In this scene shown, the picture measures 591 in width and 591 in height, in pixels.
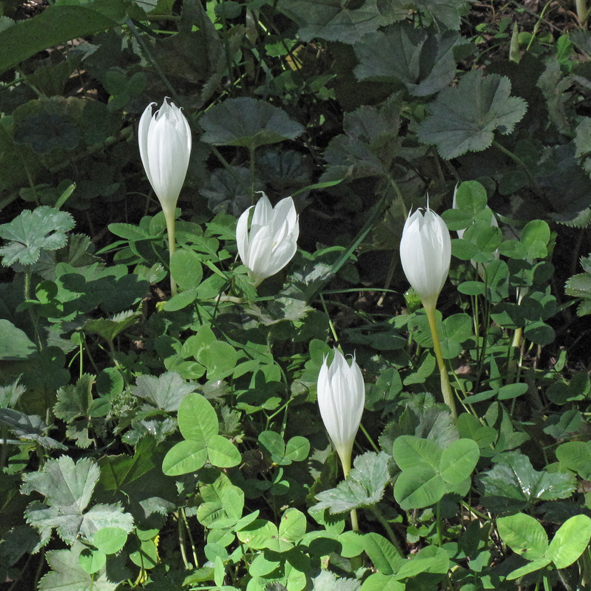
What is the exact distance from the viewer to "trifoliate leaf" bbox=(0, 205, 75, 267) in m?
1.42

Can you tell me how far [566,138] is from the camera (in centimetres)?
183

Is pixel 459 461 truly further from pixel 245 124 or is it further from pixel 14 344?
pixel 245 124

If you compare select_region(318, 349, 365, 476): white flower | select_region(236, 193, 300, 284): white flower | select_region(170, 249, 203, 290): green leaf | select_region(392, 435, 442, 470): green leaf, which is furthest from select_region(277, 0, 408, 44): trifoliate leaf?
select_region(392, 435, 442, 470): green leaf

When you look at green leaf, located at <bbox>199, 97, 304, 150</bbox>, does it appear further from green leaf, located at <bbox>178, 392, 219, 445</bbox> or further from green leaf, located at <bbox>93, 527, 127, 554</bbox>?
green leaf, located at <bbox>93, 527, 127, 554</bbox>

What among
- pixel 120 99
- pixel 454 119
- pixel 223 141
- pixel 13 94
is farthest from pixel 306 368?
pixel 13 94

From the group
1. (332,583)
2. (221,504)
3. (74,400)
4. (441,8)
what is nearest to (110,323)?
(74,400)


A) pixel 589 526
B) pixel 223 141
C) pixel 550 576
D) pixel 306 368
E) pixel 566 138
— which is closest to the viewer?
pixel 589 526

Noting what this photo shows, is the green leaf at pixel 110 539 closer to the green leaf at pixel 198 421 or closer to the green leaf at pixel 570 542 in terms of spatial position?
the green leaf at pixel 198 421

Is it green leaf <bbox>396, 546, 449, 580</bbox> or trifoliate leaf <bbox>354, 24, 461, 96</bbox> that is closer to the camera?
green leaf <bbox>396, 546, 449, 580</bbox>

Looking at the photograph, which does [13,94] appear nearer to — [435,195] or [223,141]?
[223,141]

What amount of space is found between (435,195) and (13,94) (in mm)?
1240

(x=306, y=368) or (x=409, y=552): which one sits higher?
(x=306, y=368)

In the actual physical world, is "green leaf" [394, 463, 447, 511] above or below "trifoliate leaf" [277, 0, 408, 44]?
below

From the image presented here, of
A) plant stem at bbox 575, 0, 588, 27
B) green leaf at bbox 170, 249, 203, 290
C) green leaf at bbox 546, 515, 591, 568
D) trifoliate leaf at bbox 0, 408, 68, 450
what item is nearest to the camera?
green leaf at bbox 546, 515, 591, 568
